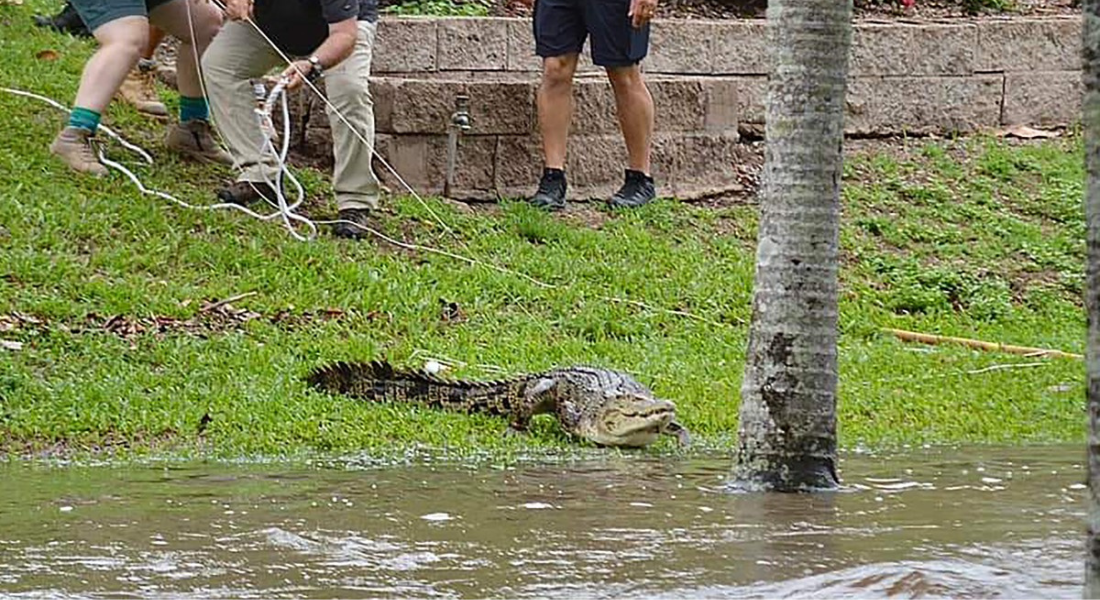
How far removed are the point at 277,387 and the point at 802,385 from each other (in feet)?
9.07

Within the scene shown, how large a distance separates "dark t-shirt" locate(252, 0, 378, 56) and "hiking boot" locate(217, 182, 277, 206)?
0.81 metres

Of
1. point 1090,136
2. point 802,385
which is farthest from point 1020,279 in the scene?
point 1090,136

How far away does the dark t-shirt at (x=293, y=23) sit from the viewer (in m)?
10.4

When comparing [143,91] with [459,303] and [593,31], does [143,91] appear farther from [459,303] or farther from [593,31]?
[459,303]

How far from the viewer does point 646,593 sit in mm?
4660

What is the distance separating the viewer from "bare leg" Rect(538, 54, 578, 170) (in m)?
11.6

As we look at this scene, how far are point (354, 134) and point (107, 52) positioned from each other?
4.56 ft

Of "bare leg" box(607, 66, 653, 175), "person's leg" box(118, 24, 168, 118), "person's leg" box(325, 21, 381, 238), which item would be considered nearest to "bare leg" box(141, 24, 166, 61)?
"person's leg" box(118, 24, 168, 118)

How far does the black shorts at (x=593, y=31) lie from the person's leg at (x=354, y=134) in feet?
4.24

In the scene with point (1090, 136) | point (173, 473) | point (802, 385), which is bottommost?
point (173, 473)

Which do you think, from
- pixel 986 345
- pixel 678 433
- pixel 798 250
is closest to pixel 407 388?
pixel 678 433

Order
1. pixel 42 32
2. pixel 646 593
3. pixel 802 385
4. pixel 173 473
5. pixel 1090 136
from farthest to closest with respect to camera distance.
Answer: pixel 42 32
pixel 173 473
pixel 802 385
pixel 646 593
pixel 1090 136

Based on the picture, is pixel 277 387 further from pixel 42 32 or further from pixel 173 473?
pixel 42 32

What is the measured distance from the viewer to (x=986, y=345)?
996 centimetres
